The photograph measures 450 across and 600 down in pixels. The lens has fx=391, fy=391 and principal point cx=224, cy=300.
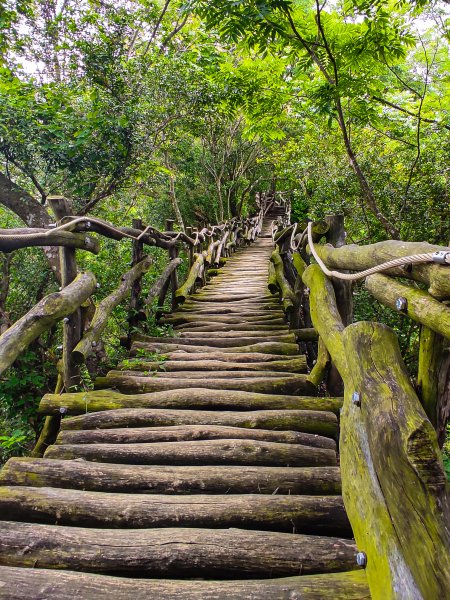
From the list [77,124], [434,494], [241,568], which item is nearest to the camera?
[434,494]

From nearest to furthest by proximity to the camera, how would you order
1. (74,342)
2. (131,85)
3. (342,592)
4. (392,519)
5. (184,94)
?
1. (392,519)
2. (342,592)
3. (74,342)
4. (131,85)
5. (184,94)

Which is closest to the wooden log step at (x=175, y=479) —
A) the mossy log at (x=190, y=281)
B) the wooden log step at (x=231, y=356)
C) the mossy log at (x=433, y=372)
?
the mossy log at (x=433, y=372)

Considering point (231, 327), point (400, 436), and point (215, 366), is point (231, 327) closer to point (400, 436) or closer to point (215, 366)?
point (215, 366)

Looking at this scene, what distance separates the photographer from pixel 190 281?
7176 millimetres

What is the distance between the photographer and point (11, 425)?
465 cm

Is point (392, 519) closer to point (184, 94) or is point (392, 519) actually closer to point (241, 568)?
point (241, 568)

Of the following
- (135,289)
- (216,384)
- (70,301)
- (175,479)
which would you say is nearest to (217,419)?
(216,384)

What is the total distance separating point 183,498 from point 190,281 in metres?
5.34

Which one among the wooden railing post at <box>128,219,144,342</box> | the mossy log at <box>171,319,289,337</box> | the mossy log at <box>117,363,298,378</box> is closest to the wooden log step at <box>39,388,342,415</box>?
the mossy log at <box>117,363,298,378</box>

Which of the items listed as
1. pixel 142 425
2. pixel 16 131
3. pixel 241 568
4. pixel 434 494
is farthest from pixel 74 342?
Result: pixel 16 131

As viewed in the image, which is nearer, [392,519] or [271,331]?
[392,519]

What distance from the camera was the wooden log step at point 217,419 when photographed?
2.74 meters

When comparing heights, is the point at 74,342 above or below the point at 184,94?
below

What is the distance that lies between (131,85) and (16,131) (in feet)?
8.59
